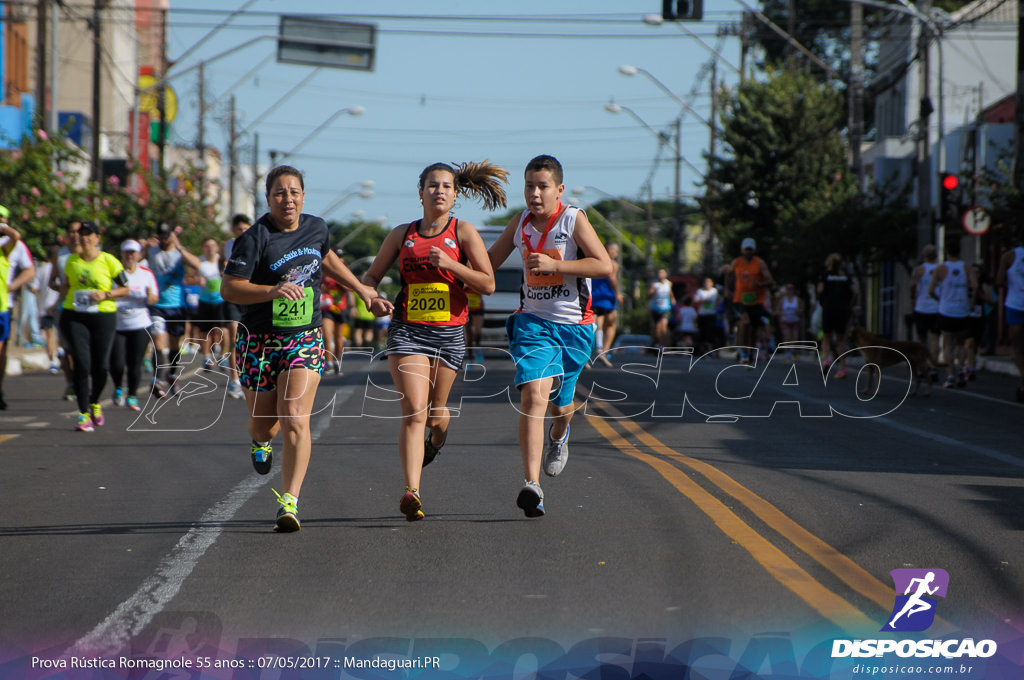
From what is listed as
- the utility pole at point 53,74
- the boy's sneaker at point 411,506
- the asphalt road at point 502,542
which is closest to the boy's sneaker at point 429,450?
the asphalt road at point 502,542

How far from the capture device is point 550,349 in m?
7.57

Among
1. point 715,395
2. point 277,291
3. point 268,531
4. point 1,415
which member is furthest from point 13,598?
point 715,395

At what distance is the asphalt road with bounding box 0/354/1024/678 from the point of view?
16.3 feet

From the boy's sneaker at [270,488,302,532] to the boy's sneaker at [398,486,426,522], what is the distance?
0.53 metres

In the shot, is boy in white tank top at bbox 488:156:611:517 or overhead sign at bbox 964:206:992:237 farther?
overhead sign at bbox 964:206:992:237

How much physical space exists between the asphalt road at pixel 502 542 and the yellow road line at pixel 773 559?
2 centimetres

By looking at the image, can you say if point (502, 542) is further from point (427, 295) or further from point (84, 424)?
point (84, 424)

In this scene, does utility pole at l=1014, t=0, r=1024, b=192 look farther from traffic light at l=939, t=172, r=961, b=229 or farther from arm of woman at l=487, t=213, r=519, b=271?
arm of woman at l=487, t=213, r=519, b=271

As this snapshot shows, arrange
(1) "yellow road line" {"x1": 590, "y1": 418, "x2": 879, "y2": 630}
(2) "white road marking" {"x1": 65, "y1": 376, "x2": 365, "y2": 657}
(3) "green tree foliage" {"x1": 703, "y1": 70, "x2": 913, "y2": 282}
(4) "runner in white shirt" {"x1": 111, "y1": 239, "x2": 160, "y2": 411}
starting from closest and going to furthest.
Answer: (2) "white road marking" {"x1": 65, "y1": 376, "x2": 365, "y2": 657} < (1) "yellow road line" {"x1": 590, "y1": 418, "x2": 879, "y2": 630} < (4) "runner in white shirt" {"x1": 111, "y1": 239, "x2": 160, "y2": 411} < (3) "green tree foliage" {"x1": 703, "y1": 70, "x2": 913, "y2": 282}

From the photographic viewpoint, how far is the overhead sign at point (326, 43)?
2715 centimetres

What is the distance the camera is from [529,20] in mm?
32906

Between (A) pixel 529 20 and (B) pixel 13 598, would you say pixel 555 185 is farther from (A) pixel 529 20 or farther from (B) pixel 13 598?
(A) pixel 529 20

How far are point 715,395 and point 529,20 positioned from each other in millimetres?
18867

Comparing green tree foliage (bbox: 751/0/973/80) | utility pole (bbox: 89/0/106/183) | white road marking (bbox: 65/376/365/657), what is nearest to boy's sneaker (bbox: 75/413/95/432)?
white road marking (bbox: 65/376/365/657)
